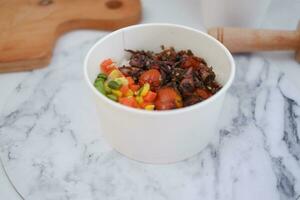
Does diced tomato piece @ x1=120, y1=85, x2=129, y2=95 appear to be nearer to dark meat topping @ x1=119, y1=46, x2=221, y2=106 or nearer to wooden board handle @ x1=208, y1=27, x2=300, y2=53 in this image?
dark meat topping @ x1=119, y1=46, x2=221, y2=106

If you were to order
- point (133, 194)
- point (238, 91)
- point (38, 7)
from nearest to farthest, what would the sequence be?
point (133, 194) < point (238, 91) < point (38, 7)

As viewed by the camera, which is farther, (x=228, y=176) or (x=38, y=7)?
(x=38, y=7)

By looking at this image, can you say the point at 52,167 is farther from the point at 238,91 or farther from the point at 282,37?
the point at 282,37

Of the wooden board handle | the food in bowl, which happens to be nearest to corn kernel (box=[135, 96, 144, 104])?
the food in bowl

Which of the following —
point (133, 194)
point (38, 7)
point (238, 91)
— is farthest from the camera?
point (38, 7)

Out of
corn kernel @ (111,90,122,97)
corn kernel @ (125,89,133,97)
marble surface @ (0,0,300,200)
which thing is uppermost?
corn kernel @ (111,90,122,97)

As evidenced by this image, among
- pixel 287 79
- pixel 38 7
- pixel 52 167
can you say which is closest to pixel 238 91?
pixel 287 79

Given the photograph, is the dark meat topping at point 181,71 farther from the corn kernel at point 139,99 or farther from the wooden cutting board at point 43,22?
the wooden cutting board at point 43,22
